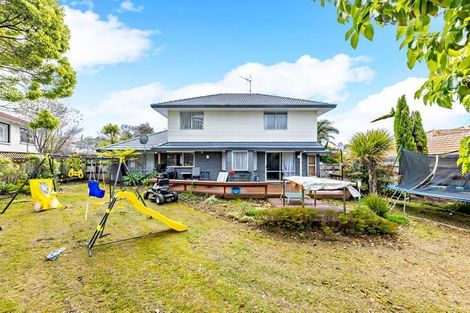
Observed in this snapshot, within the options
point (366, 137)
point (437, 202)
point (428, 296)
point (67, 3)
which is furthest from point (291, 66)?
point (428, 296)

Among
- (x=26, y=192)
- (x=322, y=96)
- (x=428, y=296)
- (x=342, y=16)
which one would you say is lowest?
(x=428, y=296)

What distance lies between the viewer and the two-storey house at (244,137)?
50.4ft

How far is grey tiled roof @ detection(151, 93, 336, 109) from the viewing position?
1566 centimetres

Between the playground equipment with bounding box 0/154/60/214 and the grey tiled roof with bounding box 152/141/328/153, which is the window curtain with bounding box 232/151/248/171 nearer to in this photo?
the grey tiled roof with bounding box 152/141/328/153

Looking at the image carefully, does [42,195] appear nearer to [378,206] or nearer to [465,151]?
[465,151]

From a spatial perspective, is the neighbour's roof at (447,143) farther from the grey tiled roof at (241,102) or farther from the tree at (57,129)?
the tree at (57,129)

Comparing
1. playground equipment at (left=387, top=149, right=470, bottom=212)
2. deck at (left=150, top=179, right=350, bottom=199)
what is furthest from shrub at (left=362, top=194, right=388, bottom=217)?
deck at (left=150, top=179, right=350, bottom=199)

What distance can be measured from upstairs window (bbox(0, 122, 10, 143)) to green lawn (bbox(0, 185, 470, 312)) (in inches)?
732

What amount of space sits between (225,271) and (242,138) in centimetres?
1274

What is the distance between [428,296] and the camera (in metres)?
3.59

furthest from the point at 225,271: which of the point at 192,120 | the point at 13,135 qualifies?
the point at 13,135

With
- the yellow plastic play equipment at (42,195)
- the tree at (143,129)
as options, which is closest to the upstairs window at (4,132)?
the yellow plastic play equipment at (42,195)

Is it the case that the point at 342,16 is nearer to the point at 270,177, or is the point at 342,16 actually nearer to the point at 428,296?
the point at 428,296

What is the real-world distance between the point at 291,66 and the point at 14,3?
20.3 metres
